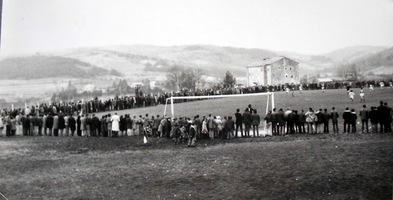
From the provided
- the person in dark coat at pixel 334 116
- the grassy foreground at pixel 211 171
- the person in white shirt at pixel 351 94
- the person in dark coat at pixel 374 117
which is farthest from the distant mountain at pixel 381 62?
the person in dark coat at pixel 334 116

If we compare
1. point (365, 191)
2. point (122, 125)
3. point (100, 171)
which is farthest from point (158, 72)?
point (365, 191)

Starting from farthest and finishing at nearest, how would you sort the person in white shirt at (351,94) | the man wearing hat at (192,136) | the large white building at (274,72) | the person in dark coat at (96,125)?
the person in dark coat at (96,125)
the man wearing hat at (192,136)
the large white building at (274,72)
the person in white shirt at (351,94)

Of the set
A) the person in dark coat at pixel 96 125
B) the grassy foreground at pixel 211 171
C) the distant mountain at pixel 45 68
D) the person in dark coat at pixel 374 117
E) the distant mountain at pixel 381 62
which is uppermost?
the distant mountain at pixel 45 68

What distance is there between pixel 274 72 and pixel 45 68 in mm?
17501

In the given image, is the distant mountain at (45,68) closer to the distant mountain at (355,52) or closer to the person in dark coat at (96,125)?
the person in dark coat at (96,125)

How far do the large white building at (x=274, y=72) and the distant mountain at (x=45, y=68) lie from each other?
8075mm

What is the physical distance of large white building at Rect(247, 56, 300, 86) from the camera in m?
9.47

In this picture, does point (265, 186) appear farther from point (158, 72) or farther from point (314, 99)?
point (158, 72)

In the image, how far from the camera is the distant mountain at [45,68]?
47.8 ft

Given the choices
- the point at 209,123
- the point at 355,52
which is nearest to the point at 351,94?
the point at 355,52

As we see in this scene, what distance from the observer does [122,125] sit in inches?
528

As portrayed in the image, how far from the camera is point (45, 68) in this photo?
23.3 m

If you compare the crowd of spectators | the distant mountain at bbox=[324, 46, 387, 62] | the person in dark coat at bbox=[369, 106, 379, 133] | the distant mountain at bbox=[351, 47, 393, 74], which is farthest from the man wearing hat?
the distant mountain at bbox=[351, 47, 393, 74]

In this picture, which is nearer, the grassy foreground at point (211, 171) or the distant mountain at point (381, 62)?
the distant mountain at point (381, 62)
